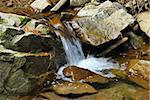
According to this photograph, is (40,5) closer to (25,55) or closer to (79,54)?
(79,54)

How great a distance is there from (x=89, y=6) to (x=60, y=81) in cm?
389

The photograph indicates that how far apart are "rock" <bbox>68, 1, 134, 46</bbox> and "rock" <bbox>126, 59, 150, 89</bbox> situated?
3.59ft

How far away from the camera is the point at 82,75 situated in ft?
24.6

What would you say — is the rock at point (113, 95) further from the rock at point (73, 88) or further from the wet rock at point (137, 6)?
the wet rock at point (137, 6)

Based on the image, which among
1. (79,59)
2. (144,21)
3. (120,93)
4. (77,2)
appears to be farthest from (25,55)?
(77,2)

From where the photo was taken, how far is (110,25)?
29.4 feet

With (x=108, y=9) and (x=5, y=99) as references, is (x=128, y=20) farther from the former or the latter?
(x=5, y=99)

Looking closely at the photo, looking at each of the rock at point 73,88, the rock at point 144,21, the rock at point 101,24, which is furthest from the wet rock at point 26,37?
the rock at point 144,21

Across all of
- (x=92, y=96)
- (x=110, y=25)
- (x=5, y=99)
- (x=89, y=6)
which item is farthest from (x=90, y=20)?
(x=5, y=99)

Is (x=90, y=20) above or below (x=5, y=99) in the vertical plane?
above

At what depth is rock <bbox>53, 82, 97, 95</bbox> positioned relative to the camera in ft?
22.0

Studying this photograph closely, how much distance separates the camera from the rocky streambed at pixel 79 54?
263 inches

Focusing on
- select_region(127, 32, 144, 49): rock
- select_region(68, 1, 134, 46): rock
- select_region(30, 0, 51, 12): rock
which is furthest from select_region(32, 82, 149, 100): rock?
select_region(30, 0, 51, 12): rock

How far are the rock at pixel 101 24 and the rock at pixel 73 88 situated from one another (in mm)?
1625
